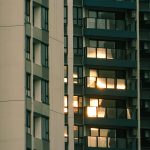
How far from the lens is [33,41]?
268 feet

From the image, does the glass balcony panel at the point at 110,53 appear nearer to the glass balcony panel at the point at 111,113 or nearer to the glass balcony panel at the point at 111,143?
the glass balcony panel at the point at 111,113

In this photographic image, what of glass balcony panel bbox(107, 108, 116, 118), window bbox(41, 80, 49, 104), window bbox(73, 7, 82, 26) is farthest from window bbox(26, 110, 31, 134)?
window bbox(73, 7, 82, 26)

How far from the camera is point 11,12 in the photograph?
7994 cm

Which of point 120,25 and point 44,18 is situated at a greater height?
point 44,18

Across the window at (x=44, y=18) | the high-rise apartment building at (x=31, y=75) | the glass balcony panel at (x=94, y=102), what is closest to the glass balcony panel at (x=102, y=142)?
the glass balcony panel at (x=94, y=102)

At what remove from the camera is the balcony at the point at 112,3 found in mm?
116625

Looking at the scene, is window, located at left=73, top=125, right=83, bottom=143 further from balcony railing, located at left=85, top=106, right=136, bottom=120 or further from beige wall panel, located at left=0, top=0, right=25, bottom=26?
beige wall panel, located at left=0, top=0, right=25, bottom=26

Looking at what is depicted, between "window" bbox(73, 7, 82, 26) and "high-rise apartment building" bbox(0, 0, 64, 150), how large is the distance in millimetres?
30029

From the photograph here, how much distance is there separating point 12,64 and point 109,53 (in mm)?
38181

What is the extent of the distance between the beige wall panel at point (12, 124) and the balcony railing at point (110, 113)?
1412 inches

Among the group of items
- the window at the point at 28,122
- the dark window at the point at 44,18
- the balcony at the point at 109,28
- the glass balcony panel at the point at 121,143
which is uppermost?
the dark window at the point at 44,18

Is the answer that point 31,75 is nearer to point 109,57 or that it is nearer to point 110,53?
point 109,57

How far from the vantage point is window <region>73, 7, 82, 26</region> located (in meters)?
116

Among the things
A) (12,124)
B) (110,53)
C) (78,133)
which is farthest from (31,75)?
(110,53)
